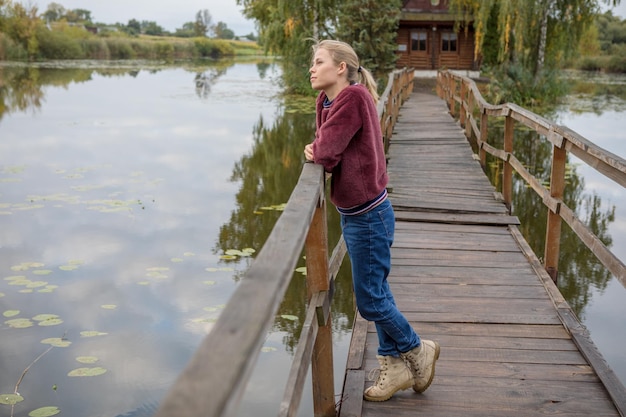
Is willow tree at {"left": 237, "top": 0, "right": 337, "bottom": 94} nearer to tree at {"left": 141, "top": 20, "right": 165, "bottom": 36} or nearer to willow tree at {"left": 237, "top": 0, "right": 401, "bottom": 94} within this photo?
willow tree at {"left": 237, "top": 0, "right": 401, "bottom": 94}

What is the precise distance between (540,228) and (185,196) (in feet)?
16.2

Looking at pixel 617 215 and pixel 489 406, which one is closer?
pixel 489 406

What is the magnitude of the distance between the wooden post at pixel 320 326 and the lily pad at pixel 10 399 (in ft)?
8.60

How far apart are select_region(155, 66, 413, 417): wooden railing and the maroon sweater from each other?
94mm

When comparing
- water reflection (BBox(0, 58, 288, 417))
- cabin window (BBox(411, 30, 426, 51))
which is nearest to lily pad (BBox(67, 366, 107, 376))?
water reflection (BBox(0, 58, 288, 417))

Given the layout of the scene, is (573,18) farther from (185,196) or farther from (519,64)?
(185,196)

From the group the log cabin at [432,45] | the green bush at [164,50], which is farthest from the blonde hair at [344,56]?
the green bush at [164,50]

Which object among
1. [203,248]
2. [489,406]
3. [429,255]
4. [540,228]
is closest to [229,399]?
[489,406]

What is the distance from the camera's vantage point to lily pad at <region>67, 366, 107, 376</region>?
191 inches

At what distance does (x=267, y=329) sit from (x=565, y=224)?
8408 millimetres

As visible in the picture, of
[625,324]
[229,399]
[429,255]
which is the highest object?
[229,399]

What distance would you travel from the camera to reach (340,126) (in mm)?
2615

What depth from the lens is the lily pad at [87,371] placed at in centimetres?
484

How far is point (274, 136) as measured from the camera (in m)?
16.1
